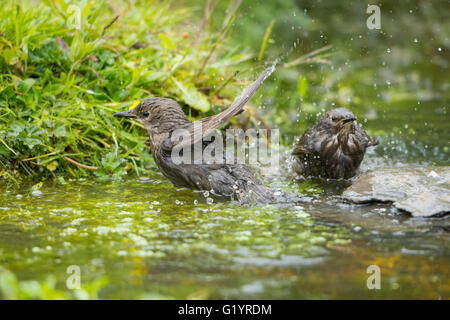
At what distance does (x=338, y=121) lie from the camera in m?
5.98

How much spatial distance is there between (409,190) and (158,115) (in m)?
2.38

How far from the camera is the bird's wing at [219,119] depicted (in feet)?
15.8

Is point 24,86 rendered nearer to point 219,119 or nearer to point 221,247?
point 219,119

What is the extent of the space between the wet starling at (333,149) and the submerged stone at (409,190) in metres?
0.79

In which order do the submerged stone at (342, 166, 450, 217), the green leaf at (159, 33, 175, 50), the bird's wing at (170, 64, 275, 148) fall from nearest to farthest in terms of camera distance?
the submerged stone at (342, 166, 450, 217) → the bird's wing at (170, 64, 275, 148) → the green leaf at (159, 33, 175, 50)

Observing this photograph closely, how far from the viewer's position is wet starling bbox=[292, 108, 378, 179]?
19.7ft

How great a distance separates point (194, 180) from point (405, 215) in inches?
72.5

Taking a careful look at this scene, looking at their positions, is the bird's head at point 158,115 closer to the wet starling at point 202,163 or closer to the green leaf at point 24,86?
the wet starling at point 202,163

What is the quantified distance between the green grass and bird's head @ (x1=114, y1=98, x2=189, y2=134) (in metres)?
0.48

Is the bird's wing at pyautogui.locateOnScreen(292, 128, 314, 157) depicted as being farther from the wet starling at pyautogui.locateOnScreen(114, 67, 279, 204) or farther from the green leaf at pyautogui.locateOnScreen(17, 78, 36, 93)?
the green leaf at pyautogui.locateOnScreen(17, 78, 36, 93)

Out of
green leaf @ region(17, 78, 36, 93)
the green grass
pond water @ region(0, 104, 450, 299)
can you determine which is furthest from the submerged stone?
green leaf @ region(17, 78, 36, 93)

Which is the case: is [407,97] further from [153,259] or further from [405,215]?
[153,259]

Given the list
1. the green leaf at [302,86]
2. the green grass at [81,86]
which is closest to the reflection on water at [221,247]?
the green grass at [81,86]

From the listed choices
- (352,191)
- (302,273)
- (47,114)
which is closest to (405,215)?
(352,191)
